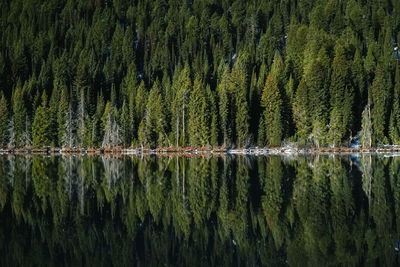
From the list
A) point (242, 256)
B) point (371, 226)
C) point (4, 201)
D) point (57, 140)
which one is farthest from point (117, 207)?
point (57, 140)

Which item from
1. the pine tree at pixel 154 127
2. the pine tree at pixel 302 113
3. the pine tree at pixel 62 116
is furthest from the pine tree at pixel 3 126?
the pine tree at pixel 302 113

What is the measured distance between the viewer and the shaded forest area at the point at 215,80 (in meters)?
88.1

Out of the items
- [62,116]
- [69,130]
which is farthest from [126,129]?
[62,116]

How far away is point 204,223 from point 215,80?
108102mm

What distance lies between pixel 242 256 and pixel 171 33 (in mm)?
150942

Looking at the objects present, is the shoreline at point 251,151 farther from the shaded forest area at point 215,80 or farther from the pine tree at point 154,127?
the pine tree at point 154,127

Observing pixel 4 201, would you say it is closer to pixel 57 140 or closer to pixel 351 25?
pixel 57 140

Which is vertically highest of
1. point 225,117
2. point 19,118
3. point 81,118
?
point 19,118

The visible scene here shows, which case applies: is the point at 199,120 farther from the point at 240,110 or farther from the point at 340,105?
the point at 340,105

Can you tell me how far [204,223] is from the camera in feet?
63.4

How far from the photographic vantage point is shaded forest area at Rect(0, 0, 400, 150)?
88.1 m

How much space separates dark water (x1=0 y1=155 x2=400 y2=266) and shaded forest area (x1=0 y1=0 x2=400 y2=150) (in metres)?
57.3

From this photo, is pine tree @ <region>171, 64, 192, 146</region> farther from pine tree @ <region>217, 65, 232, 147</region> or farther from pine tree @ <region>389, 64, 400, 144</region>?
pine tree @ <region>389, 64, 400, 144</region>

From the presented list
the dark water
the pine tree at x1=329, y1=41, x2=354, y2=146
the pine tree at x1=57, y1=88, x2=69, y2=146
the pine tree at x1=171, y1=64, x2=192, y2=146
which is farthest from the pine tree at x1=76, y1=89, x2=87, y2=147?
the dark water
